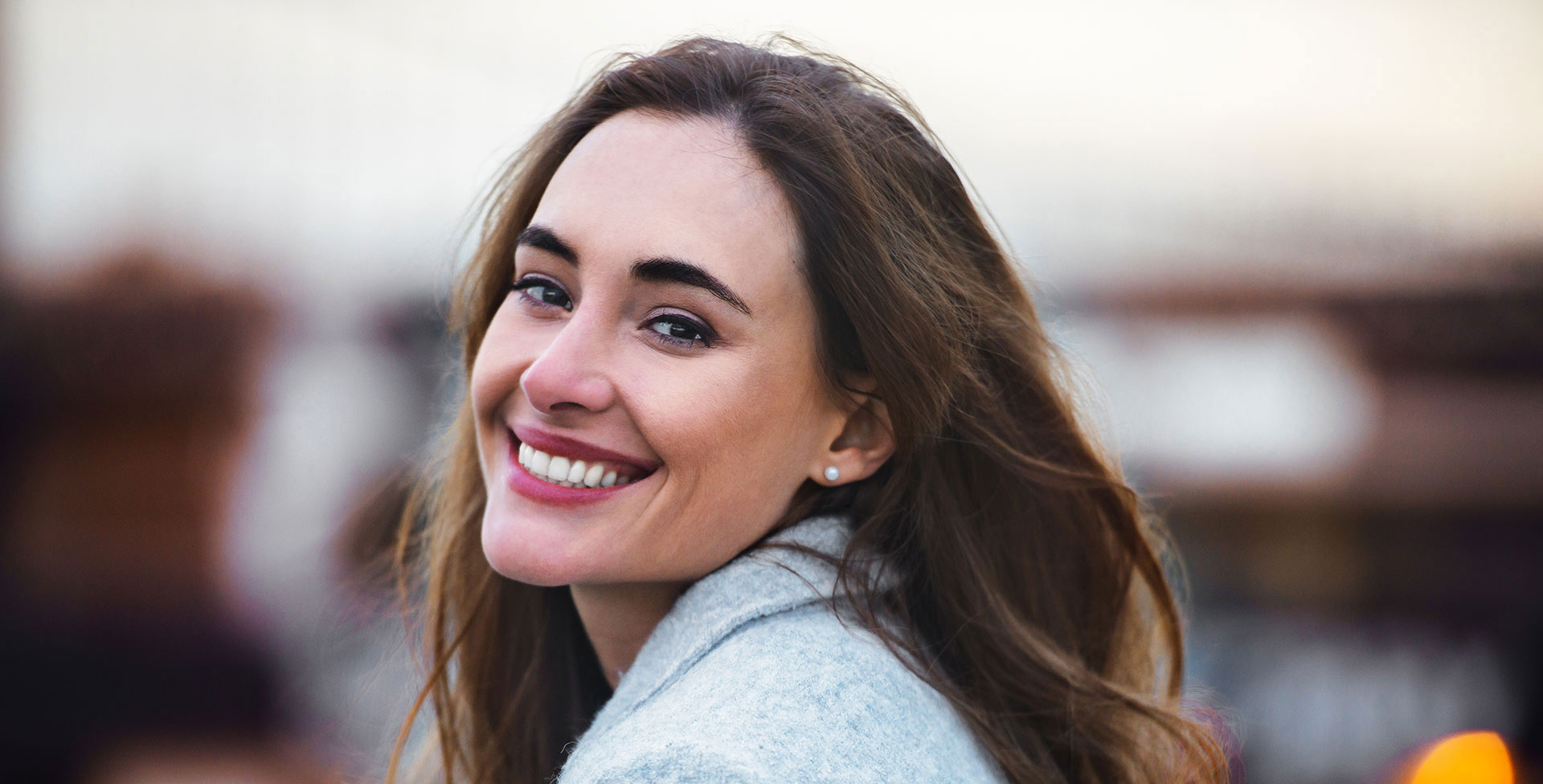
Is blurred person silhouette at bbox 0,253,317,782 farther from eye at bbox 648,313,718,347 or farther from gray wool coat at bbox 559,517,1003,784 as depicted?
eye at bbox 648,313,718,347

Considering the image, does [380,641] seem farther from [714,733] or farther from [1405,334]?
[1405,334]

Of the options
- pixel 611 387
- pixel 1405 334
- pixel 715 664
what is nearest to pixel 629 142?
pixel 611 387

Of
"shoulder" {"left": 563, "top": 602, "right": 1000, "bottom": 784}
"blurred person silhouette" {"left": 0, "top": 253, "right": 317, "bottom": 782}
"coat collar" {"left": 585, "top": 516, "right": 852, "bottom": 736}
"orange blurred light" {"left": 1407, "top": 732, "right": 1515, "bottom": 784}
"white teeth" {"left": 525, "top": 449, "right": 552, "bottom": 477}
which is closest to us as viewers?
"shoulder" {"left": 563, "top": 602, "right": 1000, "bottom": 784}

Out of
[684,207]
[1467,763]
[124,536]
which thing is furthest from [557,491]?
[124,536]

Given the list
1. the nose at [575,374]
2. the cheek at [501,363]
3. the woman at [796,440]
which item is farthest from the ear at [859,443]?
the cheek at [501,363]

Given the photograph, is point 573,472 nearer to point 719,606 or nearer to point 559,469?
point 559,469

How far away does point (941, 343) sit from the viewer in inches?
63.0

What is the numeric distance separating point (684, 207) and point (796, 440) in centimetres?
37

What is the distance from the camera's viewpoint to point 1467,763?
298 centimetres

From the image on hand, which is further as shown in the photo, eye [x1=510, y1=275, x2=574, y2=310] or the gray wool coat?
eye [x1=510, y1=275, x2=574, y2=310]

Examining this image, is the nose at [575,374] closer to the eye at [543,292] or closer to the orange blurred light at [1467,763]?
the eye at [543,292]

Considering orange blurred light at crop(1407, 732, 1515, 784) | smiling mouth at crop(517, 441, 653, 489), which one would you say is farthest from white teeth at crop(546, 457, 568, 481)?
orange blurred light at crop(1407, 732, 1515, 784)

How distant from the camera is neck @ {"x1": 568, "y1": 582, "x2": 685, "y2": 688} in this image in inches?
65.1

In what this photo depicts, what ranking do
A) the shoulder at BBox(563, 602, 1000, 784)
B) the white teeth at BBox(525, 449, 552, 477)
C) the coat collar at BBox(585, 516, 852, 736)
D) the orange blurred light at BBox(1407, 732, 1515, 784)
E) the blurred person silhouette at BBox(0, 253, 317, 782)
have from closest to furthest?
1. the shoulder at BBox(563, 602, 1000, 784)
2. the coat collar at BBox(585, 516, 852, 736)
3. the white teeth at BBox(525, 449, 552, 477)
4. the orange blurred light at BBox(1407, 732, 1515, 784)
5. the blurred person silhouette at BBox(0, 253, 317, 782)
